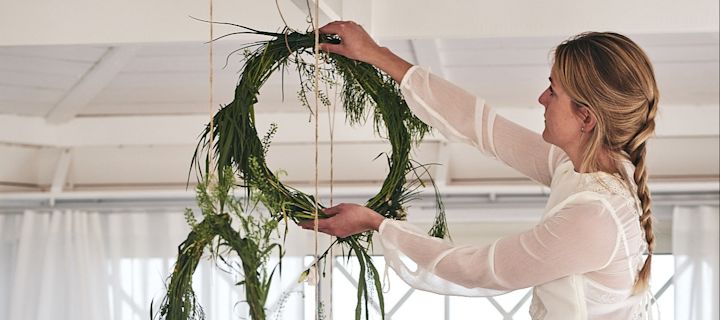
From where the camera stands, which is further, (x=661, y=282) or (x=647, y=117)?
(x=661, y=282)

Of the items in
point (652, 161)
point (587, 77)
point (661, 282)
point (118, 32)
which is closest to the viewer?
point (587, 77)

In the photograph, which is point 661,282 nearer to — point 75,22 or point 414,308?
point 414,308

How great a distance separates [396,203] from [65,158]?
306 cm

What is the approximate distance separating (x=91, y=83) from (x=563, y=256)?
2.65 m

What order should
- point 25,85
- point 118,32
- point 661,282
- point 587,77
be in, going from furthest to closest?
point 661,282 < point 25,85 < point 118,32 < point 587,77

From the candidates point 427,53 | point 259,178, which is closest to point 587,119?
point 259,178

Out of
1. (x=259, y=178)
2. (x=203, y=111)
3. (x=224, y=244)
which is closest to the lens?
(x=224, y=244)

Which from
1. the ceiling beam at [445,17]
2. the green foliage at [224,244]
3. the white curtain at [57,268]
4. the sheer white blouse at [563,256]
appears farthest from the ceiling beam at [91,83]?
the green foliage at [224,244]

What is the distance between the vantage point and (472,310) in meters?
4.52

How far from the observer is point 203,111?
4.29 metres

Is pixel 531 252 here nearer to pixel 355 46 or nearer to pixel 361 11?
pixel 355 46

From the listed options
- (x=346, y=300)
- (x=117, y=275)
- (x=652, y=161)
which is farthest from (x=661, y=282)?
(x=117, y=275)

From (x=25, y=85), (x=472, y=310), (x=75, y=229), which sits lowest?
(x=472, y=310)

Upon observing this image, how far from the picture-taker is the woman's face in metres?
1.61
